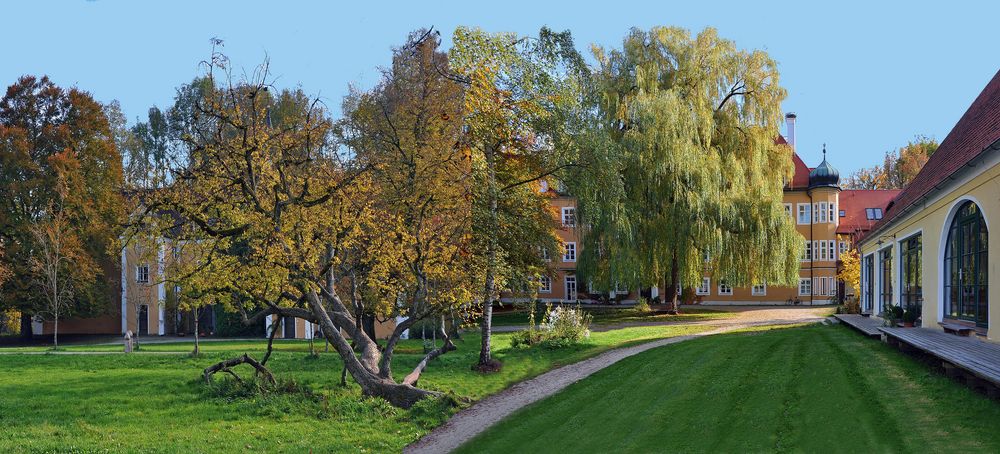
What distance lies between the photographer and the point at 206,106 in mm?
14227

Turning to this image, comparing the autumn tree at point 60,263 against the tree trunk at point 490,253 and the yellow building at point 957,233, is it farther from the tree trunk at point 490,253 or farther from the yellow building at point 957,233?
the yellow building at point 957,233

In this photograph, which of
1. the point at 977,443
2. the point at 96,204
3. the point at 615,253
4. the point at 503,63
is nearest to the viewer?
the point at 977,443

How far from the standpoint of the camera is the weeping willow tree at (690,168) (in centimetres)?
3012

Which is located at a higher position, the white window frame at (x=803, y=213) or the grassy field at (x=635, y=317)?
the white window frame at (x=803, y=213)

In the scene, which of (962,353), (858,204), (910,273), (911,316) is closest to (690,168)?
(910,273)

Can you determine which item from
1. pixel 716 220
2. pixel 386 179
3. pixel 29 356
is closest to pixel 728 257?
pixel 716 220

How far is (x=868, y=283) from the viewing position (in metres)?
28.2

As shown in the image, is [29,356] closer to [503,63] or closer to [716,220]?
[503,63]

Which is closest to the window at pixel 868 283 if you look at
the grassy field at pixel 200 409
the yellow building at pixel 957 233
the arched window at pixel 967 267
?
the yellow building at pixel 957 233

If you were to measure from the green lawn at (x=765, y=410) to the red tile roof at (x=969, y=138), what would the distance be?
3719 mm

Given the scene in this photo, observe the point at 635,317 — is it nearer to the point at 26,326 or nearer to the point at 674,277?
the point at 674,277

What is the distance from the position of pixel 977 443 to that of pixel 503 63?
42.0 feet

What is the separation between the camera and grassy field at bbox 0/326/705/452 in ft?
35.6

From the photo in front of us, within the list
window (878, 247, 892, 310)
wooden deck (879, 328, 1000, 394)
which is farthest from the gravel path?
wooden deck (879, 328, 1000, 394)
